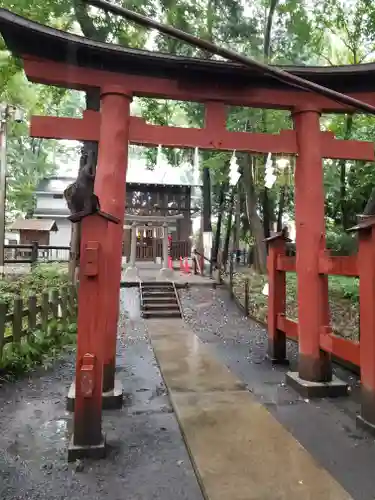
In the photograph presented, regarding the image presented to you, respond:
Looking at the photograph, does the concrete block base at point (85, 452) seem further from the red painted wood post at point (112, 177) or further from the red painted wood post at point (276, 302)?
the red painted wood post at point (276, 302)

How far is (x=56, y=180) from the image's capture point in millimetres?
32125

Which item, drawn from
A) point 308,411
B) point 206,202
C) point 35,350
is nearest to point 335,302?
point 308,411

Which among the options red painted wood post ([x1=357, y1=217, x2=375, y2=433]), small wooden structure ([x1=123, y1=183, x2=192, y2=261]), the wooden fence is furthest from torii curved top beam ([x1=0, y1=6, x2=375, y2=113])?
small wooden structure ([x1=123, y1=183, x2=192, y2=261])

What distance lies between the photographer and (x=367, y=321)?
4.54m

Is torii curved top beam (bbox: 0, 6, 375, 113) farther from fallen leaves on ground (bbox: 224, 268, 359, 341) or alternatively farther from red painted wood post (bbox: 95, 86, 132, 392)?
fallen leaves on ground (bbox: 224, 268, 359, 341)

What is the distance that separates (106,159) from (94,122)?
59cm

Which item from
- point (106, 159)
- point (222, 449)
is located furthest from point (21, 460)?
point (106, 159)

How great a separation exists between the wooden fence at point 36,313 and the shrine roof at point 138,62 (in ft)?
11.8

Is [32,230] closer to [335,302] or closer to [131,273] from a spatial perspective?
[131,273]

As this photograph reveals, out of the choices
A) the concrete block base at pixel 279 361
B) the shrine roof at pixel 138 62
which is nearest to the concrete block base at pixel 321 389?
the concrete block base at pixel 279 361

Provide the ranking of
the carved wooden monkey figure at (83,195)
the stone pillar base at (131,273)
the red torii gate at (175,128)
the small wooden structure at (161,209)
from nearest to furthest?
the carved wooden monkey figure at (83,195), the red torii gate at (175,128), the stone pillar base at (131,273), the small wooden structure at (161,209)

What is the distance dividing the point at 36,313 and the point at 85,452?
12.7 ft

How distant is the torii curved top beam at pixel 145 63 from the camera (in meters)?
4.88

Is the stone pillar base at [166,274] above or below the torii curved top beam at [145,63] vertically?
below
